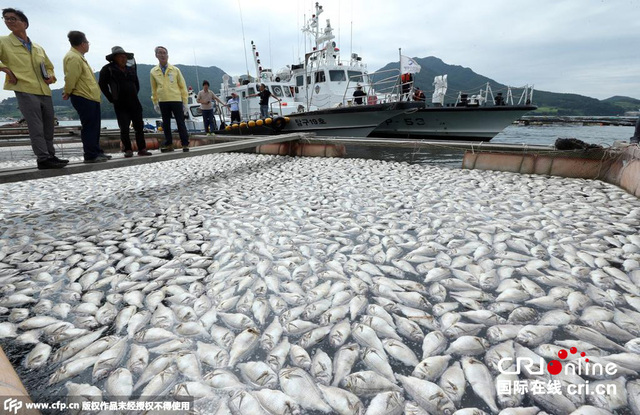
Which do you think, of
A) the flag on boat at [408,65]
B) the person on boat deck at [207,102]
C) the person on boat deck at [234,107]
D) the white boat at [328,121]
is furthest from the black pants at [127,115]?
the flag on boat at [408,65]

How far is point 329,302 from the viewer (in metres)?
2.01

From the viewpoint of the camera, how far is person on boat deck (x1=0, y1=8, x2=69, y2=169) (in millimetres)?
3150

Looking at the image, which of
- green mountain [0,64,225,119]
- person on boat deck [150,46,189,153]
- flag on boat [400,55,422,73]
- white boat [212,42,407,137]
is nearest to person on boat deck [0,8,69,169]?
person on boat deck [150,46,189,153]

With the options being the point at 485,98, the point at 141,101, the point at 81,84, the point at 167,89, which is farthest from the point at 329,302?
the point at 141,101

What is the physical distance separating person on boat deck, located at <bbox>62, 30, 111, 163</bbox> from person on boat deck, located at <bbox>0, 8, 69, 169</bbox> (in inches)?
7.9

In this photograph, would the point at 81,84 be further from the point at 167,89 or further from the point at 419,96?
the point at 419,96

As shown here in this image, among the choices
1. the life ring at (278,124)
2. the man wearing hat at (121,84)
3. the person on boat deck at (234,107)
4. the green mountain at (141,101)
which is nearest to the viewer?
the man wearing hat at (121,84)

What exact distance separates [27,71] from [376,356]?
455cm

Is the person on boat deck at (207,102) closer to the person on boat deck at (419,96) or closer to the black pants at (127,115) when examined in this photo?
the black pants at (127,115)

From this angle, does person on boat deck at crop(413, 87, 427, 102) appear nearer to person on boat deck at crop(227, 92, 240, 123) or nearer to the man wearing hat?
person on boat deck at crop(227, 92, 240, 123)

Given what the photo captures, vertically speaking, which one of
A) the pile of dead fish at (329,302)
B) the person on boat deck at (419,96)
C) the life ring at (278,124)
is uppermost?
the person on boat deck at (419,96)

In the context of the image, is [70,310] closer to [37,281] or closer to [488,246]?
[37,281]

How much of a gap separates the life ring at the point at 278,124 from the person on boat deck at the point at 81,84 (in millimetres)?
8337

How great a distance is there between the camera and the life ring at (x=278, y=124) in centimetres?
1209
